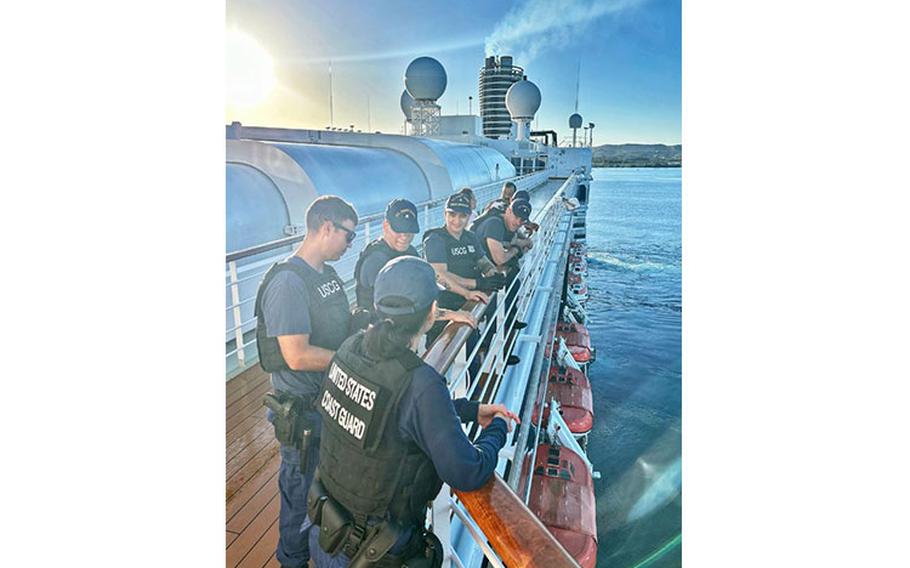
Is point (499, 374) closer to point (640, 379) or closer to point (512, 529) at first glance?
point (512, 529)

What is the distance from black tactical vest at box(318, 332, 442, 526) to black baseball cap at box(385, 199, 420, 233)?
2.07 ft

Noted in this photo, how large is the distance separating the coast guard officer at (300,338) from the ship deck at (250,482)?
12cm

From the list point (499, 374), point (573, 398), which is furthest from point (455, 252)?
point (573, 398)

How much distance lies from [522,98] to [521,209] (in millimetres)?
8428

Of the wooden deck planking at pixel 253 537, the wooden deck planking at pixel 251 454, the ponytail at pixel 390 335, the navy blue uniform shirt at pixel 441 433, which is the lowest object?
the wooden deck planking at pixel 253 537

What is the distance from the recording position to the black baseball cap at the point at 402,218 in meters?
1.30

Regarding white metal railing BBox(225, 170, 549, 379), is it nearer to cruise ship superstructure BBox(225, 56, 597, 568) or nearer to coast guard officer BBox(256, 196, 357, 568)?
cruise ship superstructure BBox(225, 56, 597, 568)

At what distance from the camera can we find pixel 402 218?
4.28 feet

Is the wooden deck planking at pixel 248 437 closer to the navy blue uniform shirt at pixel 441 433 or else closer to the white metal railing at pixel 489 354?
the white metal railing at pixel 489 354

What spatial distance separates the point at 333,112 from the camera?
1.83m

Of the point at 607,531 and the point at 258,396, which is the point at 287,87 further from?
the point at 607,531

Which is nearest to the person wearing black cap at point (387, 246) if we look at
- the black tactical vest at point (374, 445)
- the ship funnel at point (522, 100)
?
the black tactical vest at point (374, 445)
